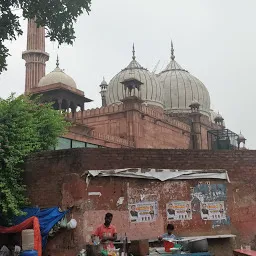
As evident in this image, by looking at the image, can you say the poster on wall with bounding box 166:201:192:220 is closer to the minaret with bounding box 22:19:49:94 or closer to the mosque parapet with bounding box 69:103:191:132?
the mosque parapet with bounding box 69:103:191:132

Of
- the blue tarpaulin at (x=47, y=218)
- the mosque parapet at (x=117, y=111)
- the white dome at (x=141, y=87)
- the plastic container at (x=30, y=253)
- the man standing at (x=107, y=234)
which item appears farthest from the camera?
the white dome at (x=141, y=87)

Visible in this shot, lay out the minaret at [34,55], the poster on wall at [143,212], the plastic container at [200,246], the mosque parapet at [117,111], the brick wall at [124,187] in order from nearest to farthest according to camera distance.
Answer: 1. the plastic container at [200,246]
2. the brick wall at [124,187]
3. the poster on wall at [143,212]
4. the mosque parapet at [117,111]
5. the minaret at [34,55]

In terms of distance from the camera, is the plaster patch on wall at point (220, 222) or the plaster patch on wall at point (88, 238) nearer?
the plaster patch on wall at point (88, 238)

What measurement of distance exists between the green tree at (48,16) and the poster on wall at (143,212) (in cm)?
348

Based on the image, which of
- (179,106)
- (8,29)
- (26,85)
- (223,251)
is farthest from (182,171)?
(26,85)

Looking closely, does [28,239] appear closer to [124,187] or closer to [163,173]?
[124,187]

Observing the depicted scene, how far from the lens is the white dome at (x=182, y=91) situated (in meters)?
29.1

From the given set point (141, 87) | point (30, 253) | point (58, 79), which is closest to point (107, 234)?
point (30, 253)

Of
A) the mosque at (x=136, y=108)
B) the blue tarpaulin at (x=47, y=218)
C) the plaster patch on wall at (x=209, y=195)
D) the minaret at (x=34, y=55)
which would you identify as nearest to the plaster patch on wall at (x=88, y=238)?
the blue tarpaulin at (x=47, y=218)

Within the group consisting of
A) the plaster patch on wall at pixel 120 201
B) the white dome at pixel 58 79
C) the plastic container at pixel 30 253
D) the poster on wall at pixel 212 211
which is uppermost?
the white dome at pixel 58 79

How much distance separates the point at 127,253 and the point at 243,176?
3501 millimetres

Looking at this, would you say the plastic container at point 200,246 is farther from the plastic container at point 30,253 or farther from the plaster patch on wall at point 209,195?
the plastic container at point 30,253

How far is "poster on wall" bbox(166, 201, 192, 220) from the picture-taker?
8.72m

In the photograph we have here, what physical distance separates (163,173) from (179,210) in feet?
2.52
